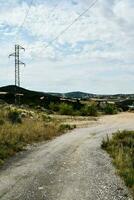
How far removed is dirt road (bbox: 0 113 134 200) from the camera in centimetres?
1284

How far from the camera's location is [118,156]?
19.2m

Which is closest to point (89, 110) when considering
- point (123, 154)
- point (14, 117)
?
point (14, 117)

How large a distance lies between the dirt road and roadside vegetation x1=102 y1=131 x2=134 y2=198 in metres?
0.27

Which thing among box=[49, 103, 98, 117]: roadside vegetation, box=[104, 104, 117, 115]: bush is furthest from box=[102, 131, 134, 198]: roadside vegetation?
box=[104, 104, 117, 115]: bush

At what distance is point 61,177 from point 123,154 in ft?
17.0

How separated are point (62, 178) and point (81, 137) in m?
14.5

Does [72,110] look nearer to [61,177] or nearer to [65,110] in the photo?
[65,110]

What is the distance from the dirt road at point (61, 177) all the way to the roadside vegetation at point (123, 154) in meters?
0.27

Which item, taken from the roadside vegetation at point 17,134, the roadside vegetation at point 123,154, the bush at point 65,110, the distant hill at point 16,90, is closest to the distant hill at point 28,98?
the distant hill at point 16,90

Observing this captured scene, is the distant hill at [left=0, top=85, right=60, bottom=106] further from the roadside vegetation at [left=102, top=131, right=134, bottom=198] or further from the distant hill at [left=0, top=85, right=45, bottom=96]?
the roadside vegetation at [left=102, top=131, right=134, bottom=198]

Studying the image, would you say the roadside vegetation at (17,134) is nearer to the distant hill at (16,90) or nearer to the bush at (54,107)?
the bush at (54,107)

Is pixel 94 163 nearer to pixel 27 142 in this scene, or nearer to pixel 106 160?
pixel 106 160

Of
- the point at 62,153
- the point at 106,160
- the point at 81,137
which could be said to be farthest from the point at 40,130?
the point at 106,160

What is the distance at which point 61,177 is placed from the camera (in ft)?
50.1
